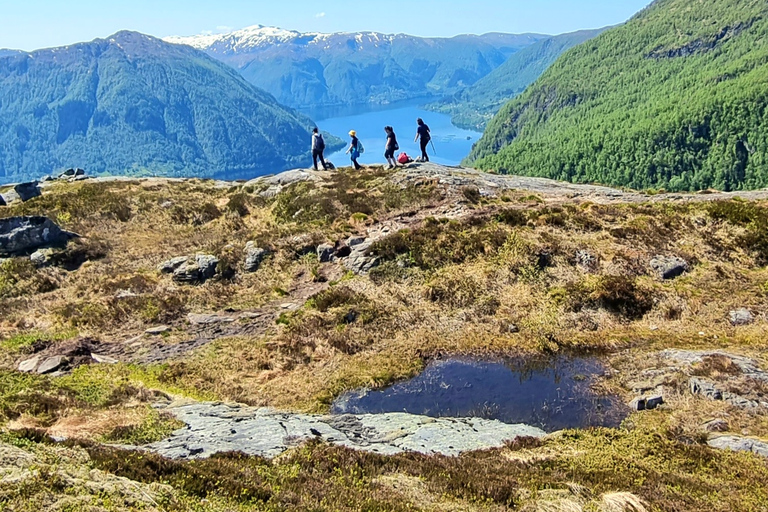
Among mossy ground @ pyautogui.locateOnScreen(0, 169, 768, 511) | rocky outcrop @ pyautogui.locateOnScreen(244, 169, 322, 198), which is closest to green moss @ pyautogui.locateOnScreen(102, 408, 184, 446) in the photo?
mossy ground @ pyautogui.locateOnScreen(0, 169, 768, 511)

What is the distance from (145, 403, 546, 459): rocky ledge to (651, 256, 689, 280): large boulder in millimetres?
13489

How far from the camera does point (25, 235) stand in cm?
3041

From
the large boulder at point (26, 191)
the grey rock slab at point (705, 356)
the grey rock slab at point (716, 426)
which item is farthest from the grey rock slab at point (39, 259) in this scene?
the grey rock slab at point (716, 426)

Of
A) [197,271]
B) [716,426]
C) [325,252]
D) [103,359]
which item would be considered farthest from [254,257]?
[716,426]

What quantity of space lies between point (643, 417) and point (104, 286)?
24416 millimetres

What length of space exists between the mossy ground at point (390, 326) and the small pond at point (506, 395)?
0.76 metres

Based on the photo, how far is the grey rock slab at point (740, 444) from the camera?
39.4ft

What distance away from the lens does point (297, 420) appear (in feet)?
45.9

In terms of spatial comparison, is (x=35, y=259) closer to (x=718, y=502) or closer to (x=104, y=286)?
(x=104, y=286)

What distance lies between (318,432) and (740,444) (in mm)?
10126

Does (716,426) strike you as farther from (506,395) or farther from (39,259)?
(39,259)

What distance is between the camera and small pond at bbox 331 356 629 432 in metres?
15.3

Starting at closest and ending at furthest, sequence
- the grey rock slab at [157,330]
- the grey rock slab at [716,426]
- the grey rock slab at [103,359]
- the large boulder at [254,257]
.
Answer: the grey rock slab at [716,426] < the grey rock slab at [103,359] < the grey rock slab at [157,330] < the large boulder at [254,257]

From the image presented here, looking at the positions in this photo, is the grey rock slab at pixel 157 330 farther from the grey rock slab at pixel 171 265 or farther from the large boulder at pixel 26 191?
the large boulder at pixel 26 191
